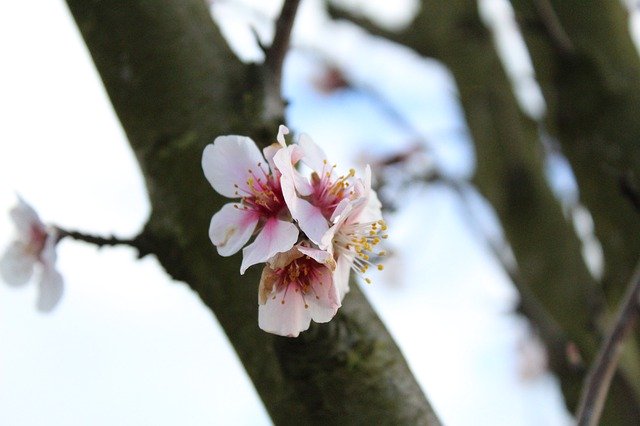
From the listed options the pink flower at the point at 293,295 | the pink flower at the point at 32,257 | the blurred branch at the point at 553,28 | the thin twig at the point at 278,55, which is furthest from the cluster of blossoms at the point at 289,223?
A: the blurred branch at the point at 553,28

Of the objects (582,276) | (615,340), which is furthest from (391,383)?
(582,276)

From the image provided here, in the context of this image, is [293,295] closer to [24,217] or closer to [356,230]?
[356,230]

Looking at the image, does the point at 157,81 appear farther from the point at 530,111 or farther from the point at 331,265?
the point at 530,111

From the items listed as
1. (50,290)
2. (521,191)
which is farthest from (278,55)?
(521,191)

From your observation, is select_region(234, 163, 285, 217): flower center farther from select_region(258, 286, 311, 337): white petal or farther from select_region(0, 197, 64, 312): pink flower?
select_region(0, 197, 64, 312): pink flower

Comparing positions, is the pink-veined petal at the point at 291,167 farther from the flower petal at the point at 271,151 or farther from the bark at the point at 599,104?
the bark at the point at 599,104

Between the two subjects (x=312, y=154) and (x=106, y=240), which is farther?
(x=106, y=240)

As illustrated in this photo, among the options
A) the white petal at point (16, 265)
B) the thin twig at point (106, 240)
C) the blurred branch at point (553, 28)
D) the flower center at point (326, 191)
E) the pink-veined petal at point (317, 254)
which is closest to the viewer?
the pink-veined petal at point (317, 254)
